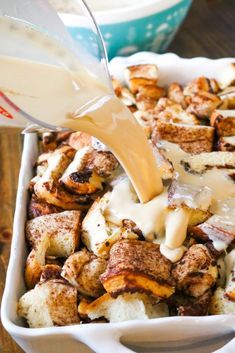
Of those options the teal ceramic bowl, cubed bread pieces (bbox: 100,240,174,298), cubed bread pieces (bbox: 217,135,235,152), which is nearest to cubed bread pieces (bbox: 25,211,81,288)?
cubed bread pieces (bbox: 100,240,174,298)

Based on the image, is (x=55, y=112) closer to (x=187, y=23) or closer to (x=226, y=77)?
(x=226, y=77)

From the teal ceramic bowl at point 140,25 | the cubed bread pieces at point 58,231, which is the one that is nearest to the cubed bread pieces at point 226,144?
the cubed bread pieces at point 58,231

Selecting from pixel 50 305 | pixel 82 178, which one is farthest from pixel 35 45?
pixel 50 305

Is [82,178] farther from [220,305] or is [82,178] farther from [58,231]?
[220,305]

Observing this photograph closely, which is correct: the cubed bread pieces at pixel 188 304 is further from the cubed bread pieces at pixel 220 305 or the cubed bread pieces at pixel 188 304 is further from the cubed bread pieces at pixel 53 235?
the cubed bread pieces at pixel 53 235

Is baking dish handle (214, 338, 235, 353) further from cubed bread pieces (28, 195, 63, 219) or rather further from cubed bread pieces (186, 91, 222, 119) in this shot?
cubed bread pieces (186, 91, 222, 119)

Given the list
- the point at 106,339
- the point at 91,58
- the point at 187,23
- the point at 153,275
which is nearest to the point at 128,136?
the point at 91,58
